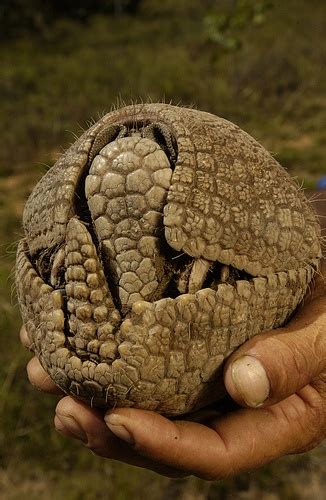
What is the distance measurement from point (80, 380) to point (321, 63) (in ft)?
37.3

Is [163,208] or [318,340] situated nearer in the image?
[163,208]

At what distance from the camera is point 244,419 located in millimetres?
1884

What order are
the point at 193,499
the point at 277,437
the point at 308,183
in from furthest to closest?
the point at 308,183
the point at 193,499
the point at 277,437

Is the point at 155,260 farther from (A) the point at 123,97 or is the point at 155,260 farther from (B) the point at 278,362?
(A) the point at 123,97

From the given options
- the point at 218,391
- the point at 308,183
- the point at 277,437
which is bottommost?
the point at 308,183

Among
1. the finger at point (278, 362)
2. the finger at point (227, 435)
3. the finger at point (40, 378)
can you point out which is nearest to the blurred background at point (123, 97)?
the finger at point (40, 378)

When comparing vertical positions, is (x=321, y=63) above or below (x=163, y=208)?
below

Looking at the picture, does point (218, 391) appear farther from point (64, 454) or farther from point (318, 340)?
point (64, 454)

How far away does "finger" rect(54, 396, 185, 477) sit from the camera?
1.73 m

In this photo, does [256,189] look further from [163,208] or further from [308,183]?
[308,183]

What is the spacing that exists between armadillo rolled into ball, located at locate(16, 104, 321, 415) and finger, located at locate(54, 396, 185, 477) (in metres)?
0.13

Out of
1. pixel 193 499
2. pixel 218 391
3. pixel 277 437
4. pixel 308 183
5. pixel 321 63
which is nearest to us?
pixel 218 391

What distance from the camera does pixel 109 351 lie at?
1478 mm

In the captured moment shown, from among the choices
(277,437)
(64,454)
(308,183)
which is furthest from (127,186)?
(308,183)
